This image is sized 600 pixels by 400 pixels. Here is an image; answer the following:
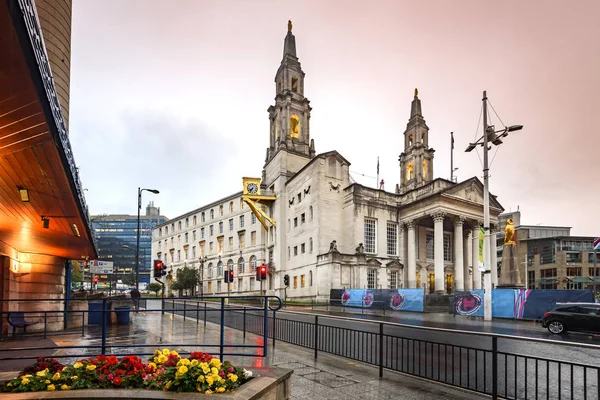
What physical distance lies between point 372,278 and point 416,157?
2857 cm

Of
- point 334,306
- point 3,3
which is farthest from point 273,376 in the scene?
point 334,306

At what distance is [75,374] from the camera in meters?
5.59

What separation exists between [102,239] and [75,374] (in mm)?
197077

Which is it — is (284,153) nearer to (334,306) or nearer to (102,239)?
(334,306)

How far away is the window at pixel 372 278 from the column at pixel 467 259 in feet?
49.7

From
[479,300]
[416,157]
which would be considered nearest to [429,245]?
[416,157]

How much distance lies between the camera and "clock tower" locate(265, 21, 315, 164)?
5857 cm

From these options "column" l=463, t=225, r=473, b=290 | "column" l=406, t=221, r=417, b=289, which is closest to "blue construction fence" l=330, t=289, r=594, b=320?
"column" l=406, t=221, r=417, b=289

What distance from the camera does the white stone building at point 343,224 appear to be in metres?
46.6

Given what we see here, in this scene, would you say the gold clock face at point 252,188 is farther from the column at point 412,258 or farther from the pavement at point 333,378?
the pavement at point 333,378

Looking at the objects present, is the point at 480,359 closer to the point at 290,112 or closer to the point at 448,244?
the point at 448,244

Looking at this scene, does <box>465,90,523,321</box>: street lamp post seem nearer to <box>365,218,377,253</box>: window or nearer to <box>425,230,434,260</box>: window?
<box>365,218,377,253</box>: window

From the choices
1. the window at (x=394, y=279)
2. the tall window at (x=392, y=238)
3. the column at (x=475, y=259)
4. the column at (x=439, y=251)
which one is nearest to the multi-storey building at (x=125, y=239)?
the tall window at (x=392, y=238)

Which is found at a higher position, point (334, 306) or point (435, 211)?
point (435, 211)
